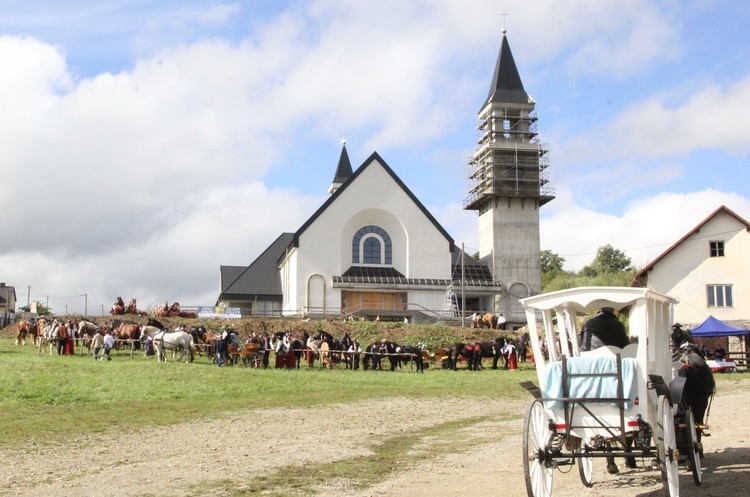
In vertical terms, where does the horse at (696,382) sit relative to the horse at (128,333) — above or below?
below

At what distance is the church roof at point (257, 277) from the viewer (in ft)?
220

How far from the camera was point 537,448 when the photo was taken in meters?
8.95

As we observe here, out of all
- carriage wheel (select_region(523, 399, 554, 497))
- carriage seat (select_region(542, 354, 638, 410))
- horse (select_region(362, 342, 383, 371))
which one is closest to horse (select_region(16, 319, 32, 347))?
horse (select_region(362, 342, 383, 371))

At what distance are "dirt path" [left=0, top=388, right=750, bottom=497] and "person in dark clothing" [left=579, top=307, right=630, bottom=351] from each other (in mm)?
1628

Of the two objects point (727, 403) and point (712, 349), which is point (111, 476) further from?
point (712, 349)

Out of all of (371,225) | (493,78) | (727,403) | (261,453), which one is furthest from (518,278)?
(261,453)

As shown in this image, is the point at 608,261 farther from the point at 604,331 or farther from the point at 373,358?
the point at 604,331

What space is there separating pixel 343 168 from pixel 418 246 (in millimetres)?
31006

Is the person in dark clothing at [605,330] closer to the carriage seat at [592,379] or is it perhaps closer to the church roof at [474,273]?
the carriage seat at [592,379]

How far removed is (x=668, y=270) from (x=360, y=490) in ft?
122

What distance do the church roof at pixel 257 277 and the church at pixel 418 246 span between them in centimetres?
17

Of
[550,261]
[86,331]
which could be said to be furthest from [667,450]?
[550,261]

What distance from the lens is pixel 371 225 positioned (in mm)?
63688

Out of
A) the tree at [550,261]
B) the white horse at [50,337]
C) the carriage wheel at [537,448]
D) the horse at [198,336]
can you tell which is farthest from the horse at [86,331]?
the tree at [550,261]
